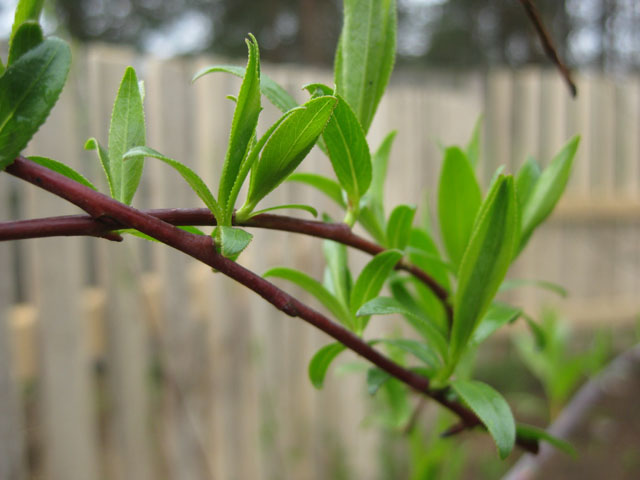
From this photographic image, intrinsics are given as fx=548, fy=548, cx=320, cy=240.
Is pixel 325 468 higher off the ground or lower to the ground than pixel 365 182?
lower

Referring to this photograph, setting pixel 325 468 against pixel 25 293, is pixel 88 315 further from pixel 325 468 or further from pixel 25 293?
pixel 325 468

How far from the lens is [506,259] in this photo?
28 centimetres

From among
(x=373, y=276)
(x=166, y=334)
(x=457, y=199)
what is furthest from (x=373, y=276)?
(x=166, y=334)

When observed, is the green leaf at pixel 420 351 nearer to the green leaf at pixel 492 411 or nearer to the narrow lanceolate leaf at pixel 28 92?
the green leaf at pixel 492 411

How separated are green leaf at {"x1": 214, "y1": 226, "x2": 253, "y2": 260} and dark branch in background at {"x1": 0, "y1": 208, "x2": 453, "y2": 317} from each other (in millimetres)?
13

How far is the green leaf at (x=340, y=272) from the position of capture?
370mm

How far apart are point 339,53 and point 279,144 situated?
119 mm

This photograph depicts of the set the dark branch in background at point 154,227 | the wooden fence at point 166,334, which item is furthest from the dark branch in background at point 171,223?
the wooden fence at point 166,334

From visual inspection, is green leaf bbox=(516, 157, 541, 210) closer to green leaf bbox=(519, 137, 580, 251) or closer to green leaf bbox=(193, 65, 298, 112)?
green leaf bbox=(519, 137, 580, 251)

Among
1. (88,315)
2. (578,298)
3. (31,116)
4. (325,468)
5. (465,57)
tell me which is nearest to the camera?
(31,116)

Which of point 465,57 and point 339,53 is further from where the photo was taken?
point 465,57

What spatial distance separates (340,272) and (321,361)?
65 millimetres

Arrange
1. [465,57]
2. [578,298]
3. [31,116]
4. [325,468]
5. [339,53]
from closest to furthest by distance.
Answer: [31,116] → [339,53] → [325,468] → [578,298] → [465,57]

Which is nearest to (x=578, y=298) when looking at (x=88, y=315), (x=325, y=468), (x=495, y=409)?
(x=325, y=468)
